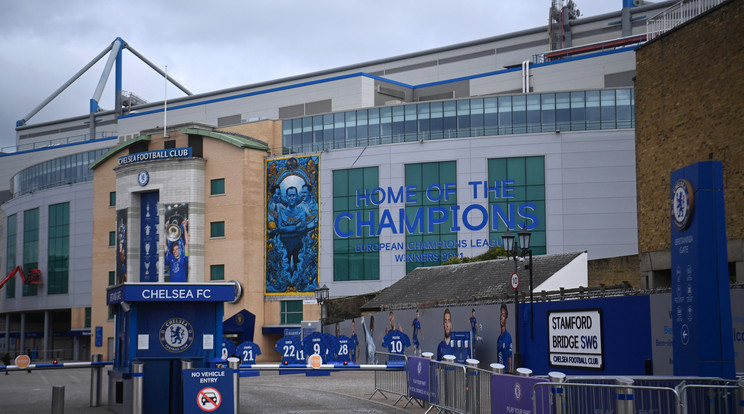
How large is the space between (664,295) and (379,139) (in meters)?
46.7

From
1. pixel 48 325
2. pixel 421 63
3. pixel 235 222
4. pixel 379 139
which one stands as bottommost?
pixel 48 325

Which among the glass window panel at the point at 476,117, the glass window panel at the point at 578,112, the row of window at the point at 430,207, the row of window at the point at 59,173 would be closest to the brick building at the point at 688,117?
the row of window at the point at 430,207

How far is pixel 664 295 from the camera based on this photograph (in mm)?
21766

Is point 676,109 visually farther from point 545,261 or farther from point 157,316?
point 157,316

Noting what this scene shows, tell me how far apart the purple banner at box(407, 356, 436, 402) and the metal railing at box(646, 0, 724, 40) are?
43.9 feet

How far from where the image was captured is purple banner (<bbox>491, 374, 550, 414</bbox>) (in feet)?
44.8

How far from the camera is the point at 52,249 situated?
86188 millimetres

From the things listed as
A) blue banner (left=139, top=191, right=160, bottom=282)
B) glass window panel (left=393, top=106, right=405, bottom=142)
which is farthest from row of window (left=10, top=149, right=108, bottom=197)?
glass window panel (left=393, top=106, right=405, bottom=142)

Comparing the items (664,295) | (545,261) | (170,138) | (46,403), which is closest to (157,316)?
(46,403)

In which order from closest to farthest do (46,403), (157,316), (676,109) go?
(157,316) → (46,403) → (676,109)

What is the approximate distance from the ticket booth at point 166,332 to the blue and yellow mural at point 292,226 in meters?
46.9

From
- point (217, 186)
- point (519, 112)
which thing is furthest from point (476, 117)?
point (217, 186)

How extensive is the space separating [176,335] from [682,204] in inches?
460

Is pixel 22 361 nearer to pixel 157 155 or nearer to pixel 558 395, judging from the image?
pixel 558 395
